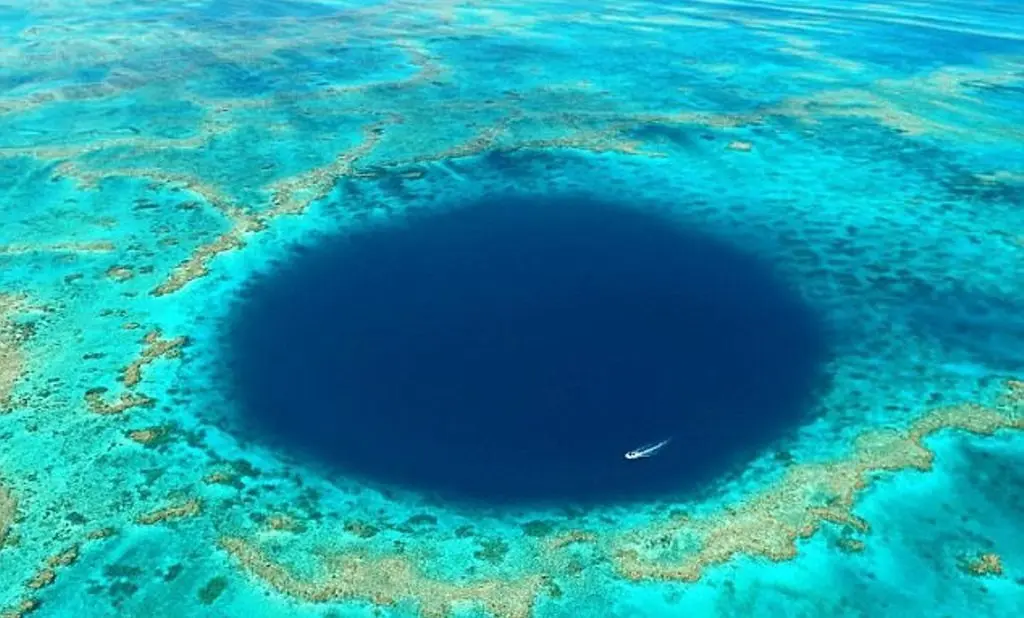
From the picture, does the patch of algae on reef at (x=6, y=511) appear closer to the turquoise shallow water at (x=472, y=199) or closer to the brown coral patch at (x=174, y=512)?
the turquoise shallow water at (x=472, y=199)

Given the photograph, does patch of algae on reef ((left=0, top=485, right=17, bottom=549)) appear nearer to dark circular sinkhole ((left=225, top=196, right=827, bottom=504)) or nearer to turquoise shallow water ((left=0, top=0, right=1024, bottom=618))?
turquoise shallow water ((left=0, top=0, right=1024, bottom=618))

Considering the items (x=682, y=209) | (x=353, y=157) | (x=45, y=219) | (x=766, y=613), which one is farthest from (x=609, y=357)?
(x=45, y=219)

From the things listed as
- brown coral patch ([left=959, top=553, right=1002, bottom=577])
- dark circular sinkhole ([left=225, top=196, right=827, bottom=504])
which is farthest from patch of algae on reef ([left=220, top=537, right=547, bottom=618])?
brown coral patch ([left=959, top=553, right=1002, bottom=577])

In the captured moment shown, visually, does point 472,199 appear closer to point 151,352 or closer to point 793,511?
point 151,352

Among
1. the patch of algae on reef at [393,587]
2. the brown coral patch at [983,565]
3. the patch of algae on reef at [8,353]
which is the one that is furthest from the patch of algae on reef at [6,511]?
the brown coral patch at [983,565]

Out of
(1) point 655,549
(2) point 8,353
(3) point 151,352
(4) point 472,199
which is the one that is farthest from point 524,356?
(2) point 8,353
